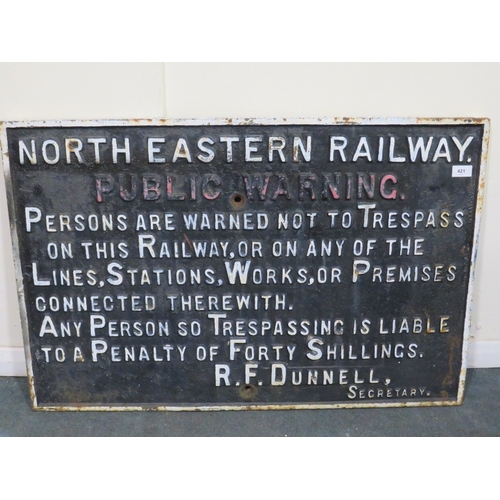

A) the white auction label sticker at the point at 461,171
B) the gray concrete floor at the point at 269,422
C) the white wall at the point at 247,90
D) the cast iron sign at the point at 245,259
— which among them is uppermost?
the white wall at the point at 247,90

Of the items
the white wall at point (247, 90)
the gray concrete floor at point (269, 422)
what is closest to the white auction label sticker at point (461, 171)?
the white wall at point (247, 90)

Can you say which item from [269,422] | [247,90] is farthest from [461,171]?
[269,422]

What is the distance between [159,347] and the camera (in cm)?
174

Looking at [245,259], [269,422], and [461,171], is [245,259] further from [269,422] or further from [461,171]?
[461,171]

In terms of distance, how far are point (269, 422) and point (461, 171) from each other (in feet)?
3.36

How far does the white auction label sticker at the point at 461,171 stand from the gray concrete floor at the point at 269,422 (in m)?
0.78

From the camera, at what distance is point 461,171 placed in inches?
64.2

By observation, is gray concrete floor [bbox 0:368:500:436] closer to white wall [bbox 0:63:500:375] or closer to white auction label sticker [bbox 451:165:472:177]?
white auction label sticker [bbox 451:165:472:177]

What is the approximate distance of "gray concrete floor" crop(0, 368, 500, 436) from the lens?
5.44 ft

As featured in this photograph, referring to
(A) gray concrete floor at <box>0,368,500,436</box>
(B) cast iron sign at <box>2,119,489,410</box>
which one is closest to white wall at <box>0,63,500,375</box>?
(B) cast iron sign at <box>2,119,489,410</box>

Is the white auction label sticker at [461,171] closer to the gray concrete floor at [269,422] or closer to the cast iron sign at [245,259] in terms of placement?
the cast iron sign at [245,259]

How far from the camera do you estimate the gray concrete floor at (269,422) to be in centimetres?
166

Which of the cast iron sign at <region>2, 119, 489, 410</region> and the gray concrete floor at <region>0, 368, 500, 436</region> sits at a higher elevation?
the cast iron sign at <region>2, 119, 489, 410</region>

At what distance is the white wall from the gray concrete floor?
98cm
